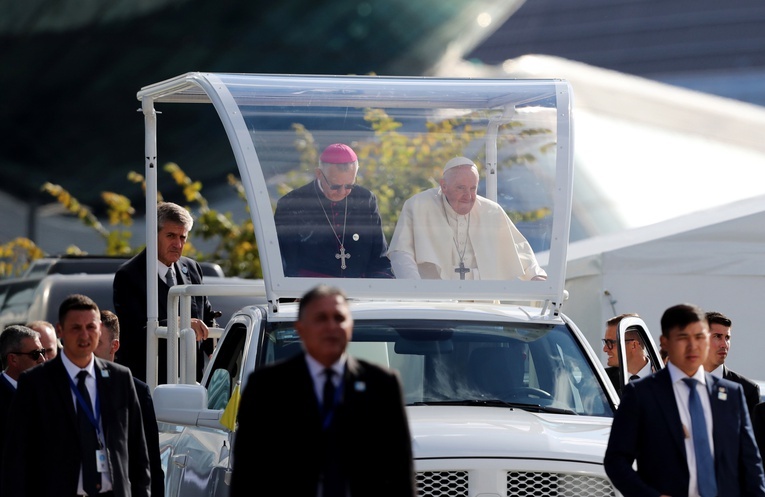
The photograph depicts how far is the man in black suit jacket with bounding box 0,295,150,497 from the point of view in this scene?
249 inches

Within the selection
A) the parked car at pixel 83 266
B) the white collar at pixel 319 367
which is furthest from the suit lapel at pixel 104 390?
the parked car at pixel 83 266

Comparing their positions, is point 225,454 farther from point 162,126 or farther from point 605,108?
point 162,126

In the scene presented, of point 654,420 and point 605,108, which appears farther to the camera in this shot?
point 605,108

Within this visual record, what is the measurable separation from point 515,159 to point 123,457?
11.0ft

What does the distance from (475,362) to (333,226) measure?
1182mm

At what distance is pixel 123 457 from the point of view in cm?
→ 646

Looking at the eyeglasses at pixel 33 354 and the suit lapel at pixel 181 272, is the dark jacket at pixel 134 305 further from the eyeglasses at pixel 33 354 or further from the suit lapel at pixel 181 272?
the eyeglasses at pixel 33 354

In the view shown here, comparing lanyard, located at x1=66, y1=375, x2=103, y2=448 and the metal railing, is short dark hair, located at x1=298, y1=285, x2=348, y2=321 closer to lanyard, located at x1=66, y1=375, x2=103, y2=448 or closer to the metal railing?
lanyard, located at x1=66, y1=375, x2=103, y2=448

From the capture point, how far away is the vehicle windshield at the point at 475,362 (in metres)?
7.63

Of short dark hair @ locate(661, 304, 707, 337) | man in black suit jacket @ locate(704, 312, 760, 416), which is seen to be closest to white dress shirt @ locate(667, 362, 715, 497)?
short dark hair @ locate(661, 304, 707, 337)

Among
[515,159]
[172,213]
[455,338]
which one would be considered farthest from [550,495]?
[172,213]

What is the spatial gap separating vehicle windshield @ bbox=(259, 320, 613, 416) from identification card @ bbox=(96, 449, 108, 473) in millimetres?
1331

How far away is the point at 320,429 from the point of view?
496cm

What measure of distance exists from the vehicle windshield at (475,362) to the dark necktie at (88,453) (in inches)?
52.3
